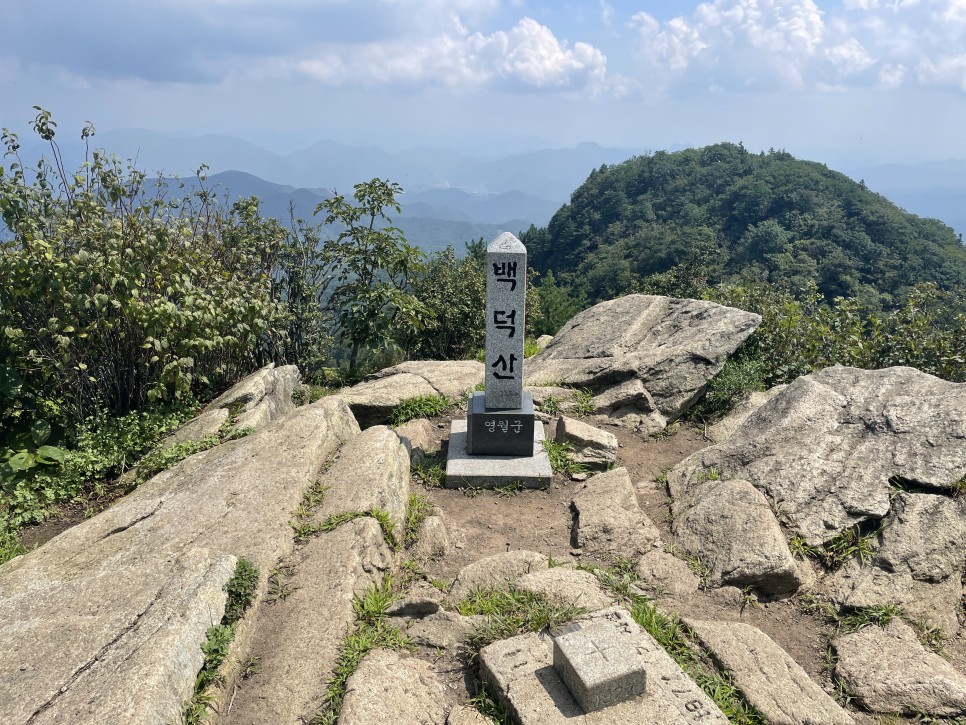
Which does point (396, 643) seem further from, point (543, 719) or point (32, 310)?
point (32, 310)

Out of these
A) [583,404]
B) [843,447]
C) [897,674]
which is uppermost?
[843,447]

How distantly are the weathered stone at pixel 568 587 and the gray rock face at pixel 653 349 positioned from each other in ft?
14.9

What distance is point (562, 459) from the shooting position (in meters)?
7.90

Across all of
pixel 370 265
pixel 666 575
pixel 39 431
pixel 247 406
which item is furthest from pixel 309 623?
pixel 370 265

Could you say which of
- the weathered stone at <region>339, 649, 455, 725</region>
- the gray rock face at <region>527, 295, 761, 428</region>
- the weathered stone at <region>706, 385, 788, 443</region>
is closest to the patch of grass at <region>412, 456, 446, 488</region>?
the weathered stone at <region>339, 649, 455, 725</region>

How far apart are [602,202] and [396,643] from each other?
84.0 metres

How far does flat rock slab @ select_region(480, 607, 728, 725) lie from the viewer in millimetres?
3750

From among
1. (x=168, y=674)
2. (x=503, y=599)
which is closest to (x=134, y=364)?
(x=168, y=674)

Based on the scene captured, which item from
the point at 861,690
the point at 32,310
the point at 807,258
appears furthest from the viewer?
the point at 807,258

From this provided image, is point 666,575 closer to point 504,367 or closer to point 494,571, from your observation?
point 494,571

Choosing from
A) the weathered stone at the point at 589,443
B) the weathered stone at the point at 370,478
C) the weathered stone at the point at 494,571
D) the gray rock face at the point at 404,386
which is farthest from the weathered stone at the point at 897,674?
the gray rock face at the point at 404,386

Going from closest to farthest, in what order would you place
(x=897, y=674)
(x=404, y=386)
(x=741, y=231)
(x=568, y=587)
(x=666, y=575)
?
(x=897, y=674), (x=568, y=587), (x=666, y=575), (x=404, y=386), (x=741, y=231)

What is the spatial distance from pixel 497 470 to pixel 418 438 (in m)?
1.32

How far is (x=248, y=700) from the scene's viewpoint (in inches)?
159
